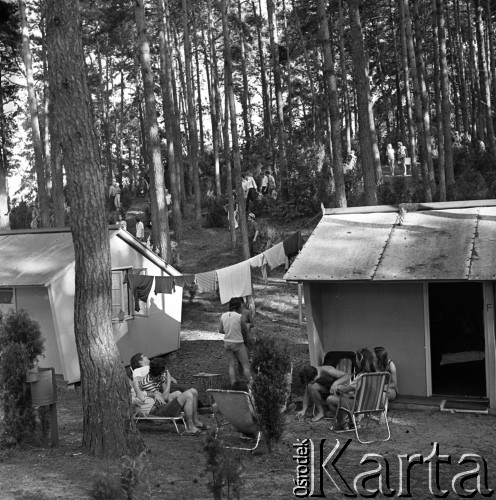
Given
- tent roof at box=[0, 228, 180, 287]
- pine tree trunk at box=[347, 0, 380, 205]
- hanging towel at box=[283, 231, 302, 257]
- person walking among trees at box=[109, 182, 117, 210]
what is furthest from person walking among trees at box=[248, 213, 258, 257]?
person walking among trees at box=[109, 182, 117, 210]

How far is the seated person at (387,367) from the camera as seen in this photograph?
10.3 metres

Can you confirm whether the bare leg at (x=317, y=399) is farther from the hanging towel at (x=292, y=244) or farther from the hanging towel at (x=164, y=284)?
the hanging towel at (x=164, y=284)

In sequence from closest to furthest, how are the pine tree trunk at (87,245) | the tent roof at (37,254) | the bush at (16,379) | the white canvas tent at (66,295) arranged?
the pine tree trunk at (87,245) → the bush at (16,379) → the white canvas tent at (66,295) → the tent roof at (37,254)

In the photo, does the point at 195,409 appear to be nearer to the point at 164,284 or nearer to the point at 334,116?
the point at 164,284

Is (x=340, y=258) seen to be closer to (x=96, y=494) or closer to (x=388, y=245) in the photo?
(x=388, y=245)

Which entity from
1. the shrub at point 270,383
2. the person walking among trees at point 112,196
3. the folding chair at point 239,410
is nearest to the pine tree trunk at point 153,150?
the folding chair at point 239,410

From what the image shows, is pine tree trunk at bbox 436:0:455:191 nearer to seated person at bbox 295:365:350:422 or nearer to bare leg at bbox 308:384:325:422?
seated person at bbox 295:365:350:422

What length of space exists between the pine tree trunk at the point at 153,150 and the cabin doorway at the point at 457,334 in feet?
25.5

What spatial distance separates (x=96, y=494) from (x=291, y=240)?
932 centimetres

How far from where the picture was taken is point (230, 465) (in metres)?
5.43

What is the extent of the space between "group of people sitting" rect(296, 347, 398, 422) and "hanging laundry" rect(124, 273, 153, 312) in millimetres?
5163

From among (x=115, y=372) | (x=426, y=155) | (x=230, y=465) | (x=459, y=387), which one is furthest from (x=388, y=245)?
(x=426, y=155)

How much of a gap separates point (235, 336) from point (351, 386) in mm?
3078

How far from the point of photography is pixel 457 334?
13.0 m
